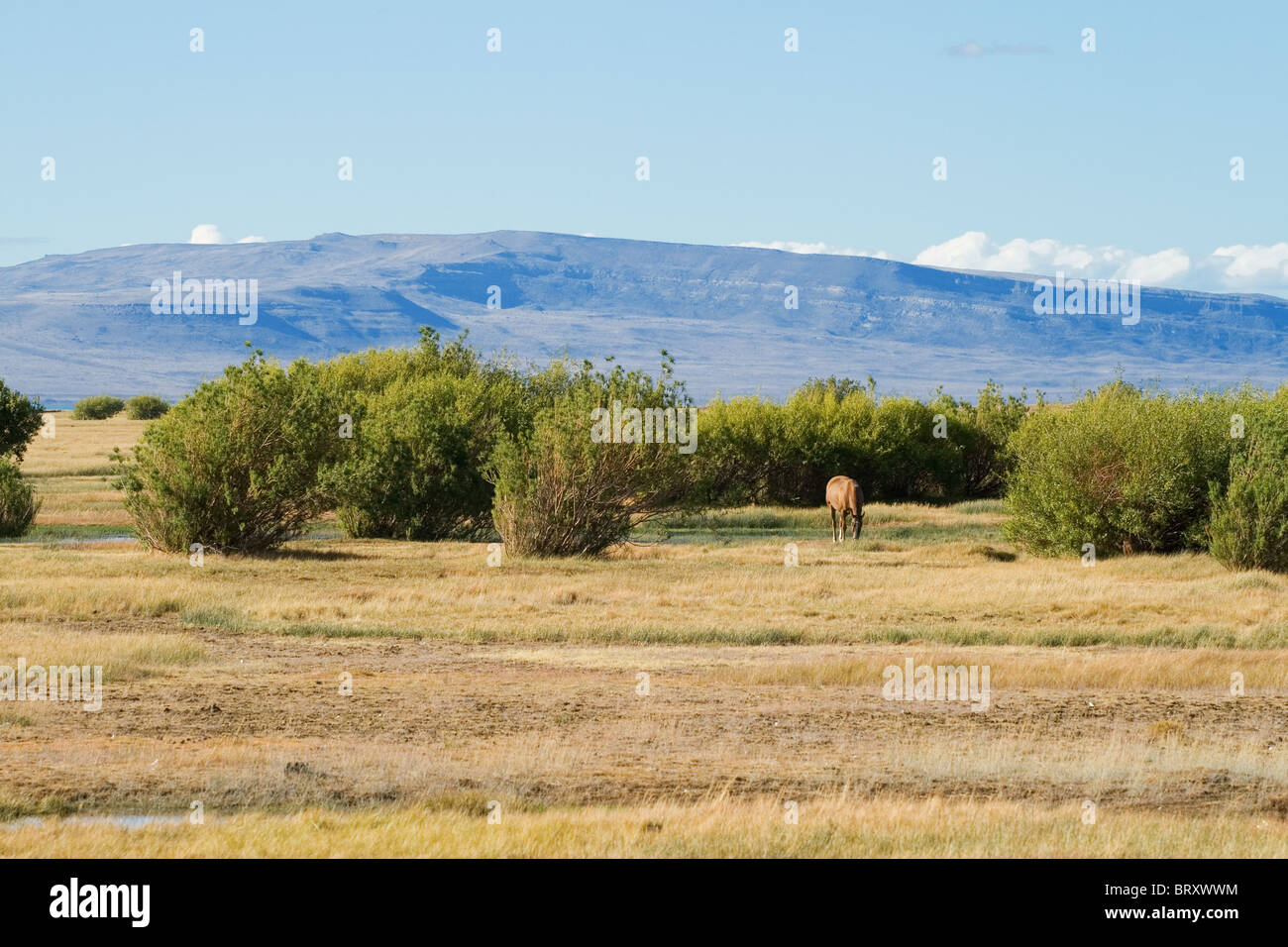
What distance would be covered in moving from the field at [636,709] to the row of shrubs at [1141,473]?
170 cm

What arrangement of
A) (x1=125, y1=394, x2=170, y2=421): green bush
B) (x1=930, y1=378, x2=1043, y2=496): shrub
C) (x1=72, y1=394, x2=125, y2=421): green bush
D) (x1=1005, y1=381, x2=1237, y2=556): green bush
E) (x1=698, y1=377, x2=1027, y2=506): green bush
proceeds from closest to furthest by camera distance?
(x1=1005, y1=381, x2=1237, y2=556): green bush
(x1=698, y1=377, x2=1027, y2=506): green bush
(x1=930, y1=378, x2=1043, y2=496): shrub
(x1=125, y1=394, x2=170, y2=421): green bush
(x1=72, y1=394, x2=125, y2=421): green bush

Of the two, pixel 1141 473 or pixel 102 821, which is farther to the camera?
pixel 1141 473

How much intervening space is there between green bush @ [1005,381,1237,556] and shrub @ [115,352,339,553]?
16586 mm

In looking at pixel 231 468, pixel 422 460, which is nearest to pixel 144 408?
pixel 422 460

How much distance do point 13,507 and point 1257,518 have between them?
29.1 metres

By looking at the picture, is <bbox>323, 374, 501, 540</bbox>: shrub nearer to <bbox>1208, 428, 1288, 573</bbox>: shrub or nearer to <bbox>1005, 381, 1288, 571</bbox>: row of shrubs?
<bbox>1005, 381, 1288, 571</bbox>: row of shrubs

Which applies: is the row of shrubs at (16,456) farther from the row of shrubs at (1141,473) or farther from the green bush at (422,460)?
the row of shrubs at (1141,473)

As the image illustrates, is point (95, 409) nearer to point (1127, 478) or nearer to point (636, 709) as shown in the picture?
point (1127, 478)

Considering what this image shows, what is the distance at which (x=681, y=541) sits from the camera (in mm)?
42875

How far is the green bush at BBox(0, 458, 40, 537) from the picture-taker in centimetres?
3972

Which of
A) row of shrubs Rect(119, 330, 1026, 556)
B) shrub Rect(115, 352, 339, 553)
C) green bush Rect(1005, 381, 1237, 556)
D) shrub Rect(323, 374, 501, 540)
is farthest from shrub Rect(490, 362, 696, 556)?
green bush Rect(1005, 381, 1237, 556)

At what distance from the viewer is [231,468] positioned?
3375 centimetres

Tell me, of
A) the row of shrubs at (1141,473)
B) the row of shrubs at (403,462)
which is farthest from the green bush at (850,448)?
the row of shrubs at (1141,473)
